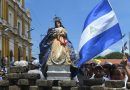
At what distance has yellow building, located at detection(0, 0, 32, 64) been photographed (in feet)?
154

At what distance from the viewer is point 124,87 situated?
29.6 ft

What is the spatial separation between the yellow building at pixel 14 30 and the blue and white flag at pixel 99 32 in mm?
34399

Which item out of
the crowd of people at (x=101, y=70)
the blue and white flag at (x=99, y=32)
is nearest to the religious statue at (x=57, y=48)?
the crowd of people at (x=101, y=70)

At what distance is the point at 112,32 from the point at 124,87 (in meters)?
1.85

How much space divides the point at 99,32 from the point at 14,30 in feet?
140

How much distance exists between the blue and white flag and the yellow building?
113 feet

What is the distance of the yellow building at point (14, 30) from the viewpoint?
47031mm

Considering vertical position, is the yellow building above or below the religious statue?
above

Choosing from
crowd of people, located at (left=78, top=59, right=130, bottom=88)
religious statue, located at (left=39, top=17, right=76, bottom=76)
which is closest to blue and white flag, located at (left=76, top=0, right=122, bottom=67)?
crowd of people, located at (left=78, top=59, right=130, bottom=88)

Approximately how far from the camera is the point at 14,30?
173ft

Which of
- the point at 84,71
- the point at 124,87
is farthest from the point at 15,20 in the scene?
the point at 124,87

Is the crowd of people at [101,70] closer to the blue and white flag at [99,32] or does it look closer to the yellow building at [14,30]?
the blue and white flag at [99,32]

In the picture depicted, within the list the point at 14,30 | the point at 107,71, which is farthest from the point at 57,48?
the point at 14,30

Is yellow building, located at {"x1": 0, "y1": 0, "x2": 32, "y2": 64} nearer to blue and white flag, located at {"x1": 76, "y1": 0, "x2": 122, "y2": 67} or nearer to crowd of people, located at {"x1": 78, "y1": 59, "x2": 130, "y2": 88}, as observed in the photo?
crowd of people, located at {"x1": 78, "y1": 59, "x2": 130, "y2": 88}
